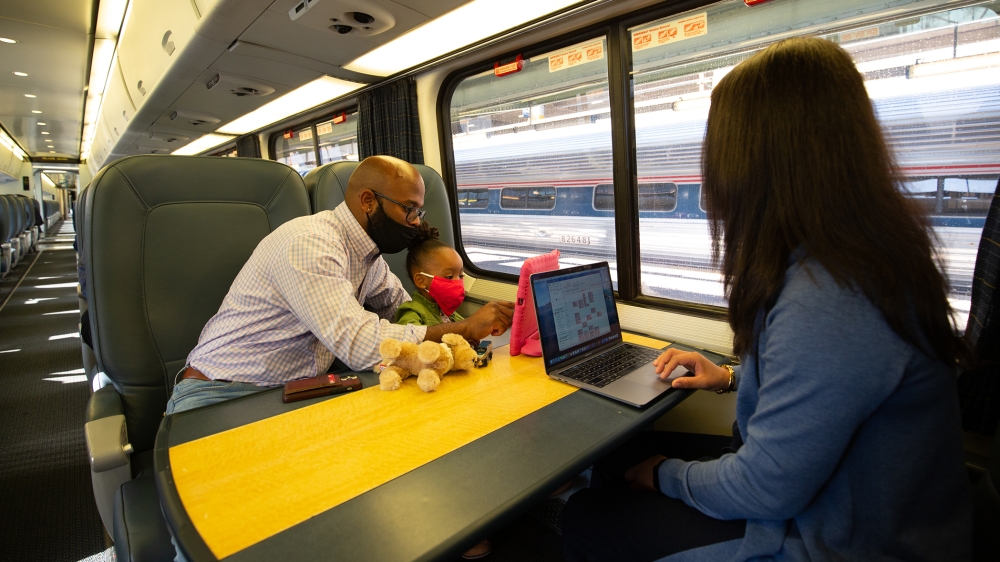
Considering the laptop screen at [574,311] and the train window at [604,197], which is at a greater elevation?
the train window at [604,197]

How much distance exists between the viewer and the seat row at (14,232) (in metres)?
7.82

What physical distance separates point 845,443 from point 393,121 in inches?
132

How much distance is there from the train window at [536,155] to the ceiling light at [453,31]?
1.04ft

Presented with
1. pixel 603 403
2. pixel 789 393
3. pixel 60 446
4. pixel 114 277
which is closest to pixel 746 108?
pixel 789 393

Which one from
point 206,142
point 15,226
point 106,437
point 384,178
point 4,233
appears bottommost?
point 106,437

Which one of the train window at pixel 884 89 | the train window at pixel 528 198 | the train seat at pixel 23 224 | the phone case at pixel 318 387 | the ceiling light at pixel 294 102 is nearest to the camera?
the phone case at pixel 318 387

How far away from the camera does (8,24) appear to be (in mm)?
3826

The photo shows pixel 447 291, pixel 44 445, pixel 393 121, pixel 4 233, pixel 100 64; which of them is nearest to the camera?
pixel 447 291

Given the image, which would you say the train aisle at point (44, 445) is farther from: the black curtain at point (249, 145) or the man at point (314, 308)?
the black curtain at point (249, 145)

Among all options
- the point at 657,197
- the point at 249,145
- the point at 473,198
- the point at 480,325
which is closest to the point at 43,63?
the point at 249,145

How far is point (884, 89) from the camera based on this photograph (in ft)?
5.74

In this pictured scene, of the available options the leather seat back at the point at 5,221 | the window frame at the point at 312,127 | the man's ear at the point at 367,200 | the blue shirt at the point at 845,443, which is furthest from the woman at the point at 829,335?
the leather seat back at the point at 5,221

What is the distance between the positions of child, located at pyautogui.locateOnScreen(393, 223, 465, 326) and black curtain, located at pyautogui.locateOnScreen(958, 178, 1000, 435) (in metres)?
1.64

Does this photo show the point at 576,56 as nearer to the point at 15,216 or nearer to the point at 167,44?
the point at 167,44
